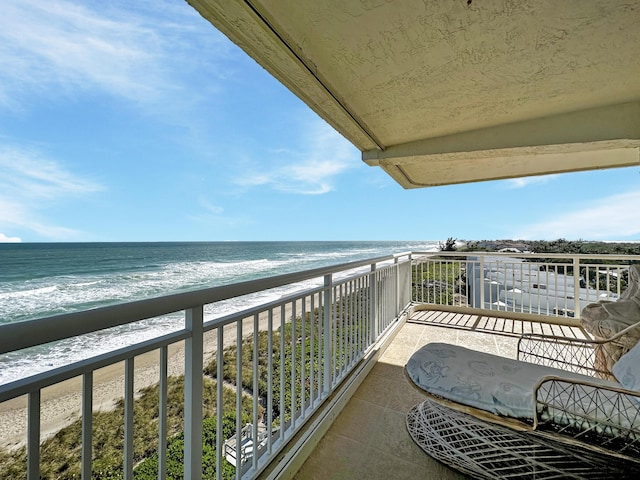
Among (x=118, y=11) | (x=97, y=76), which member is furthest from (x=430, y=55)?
(x=97, y=76)

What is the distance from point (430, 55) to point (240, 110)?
1826 cm

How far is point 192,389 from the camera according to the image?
94 centimetres

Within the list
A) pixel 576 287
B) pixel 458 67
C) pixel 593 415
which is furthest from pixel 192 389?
pixel 576 287

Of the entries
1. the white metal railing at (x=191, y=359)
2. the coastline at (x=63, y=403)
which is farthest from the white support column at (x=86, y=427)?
Result: the coastline at (x=63, y=403)

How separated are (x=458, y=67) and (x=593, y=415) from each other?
1786mm

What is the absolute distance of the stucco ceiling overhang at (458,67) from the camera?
43.7 inches

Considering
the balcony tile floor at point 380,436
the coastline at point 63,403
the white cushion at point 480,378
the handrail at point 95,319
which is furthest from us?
the coastline at point 63,403

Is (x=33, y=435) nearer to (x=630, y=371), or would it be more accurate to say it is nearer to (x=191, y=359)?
(x=191, y=359)

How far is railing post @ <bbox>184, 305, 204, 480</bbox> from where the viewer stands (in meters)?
0.93

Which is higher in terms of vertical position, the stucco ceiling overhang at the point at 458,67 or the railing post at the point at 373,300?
the stucco ceiling overhang at the point at 458,67

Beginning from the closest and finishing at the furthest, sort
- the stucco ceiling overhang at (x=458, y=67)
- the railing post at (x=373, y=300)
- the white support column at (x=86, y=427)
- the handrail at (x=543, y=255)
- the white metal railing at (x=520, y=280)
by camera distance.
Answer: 1. the white support column at (x=86, y=427)
2. the stucco ceiling overhang at (x=458, y=67)
3. the railing post at (x=373, y=300)
4. the handrail at (x=543, y=255)
5. the white metal railing at (x=520, y=280)

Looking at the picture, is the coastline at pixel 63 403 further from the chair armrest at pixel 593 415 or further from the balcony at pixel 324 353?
the chair armrest at pixel 593 415

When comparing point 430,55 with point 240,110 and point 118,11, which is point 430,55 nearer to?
point 118,11

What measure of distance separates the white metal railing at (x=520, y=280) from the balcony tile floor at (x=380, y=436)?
4.27ft
